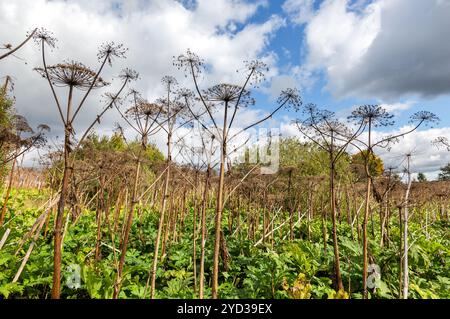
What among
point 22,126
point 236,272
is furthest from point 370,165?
point 22,126

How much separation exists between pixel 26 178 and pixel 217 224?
1161 inches

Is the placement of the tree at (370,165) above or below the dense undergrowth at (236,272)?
above

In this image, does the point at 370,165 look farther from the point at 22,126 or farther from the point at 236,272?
the point at 22,126

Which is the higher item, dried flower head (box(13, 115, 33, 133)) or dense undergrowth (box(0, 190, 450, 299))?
dried flower head (box(13, 115, 33, 133))

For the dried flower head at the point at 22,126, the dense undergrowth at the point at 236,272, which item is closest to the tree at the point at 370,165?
the dense undergrowth at the point at 236,272

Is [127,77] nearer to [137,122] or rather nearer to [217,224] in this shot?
[137,122]

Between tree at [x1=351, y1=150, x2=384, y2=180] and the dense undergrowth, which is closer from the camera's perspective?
tree at [x1=351, y1=150, x2=384, y2=180]

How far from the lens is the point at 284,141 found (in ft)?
78.6

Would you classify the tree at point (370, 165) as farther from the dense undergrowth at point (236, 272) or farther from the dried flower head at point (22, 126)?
the dried flower head at point (22, 126)

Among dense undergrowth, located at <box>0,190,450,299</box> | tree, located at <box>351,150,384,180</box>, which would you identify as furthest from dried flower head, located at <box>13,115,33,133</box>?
tree, located at <box>351,150,384,180</box>

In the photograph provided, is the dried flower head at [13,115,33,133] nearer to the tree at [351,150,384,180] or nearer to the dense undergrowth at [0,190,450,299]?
the dense undergrowth at [0,190,450,299]

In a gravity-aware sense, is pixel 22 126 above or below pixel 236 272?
above

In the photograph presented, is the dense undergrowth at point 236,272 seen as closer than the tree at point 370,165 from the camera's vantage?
No
